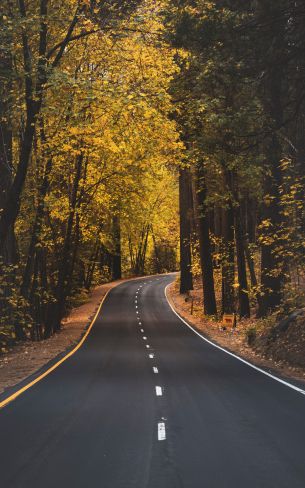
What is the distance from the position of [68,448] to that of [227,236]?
27803 millimetres

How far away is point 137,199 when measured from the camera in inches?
1377

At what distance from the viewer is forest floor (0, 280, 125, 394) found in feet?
54.8

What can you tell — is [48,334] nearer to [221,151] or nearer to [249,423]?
[221,151]

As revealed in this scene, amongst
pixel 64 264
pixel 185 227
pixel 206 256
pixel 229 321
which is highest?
pixel 185 227

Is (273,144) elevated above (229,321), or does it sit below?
above

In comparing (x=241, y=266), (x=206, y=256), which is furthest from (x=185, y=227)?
(x=241, y=266)

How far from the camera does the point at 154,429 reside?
907cm

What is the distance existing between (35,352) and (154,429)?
1459 cm

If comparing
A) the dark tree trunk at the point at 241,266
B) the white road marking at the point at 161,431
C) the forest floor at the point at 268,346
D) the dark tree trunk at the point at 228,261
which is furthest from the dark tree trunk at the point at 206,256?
the white road marking at the point at 161,431

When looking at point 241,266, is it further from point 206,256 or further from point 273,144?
point 273,144

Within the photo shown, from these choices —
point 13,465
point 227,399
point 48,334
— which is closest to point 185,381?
point 227,399

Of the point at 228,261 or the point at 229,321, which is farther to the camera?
the point at 228,261

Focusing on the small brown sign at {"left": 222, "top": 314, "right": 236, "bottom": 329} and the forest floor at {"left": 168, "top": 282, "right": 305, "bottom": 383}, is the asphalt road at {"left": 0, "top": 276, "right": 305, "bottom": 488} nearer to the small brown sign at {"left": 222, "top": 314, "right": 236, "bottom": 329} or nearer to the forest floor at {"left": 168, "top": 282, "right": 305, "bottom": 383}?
the forest floor at {"left": 168, "top": 282, "right": 305, "bottom": 383}

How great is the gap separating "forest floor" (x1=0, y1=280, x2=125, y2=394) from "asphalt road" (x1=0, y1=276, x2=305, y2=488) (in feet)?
3.18
